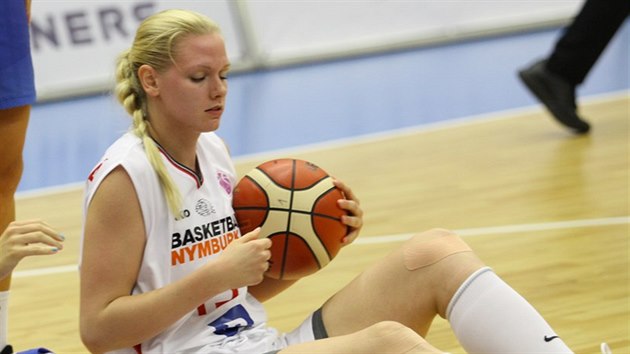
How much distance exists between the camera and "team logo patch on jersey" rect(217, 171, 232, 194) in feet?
8.55

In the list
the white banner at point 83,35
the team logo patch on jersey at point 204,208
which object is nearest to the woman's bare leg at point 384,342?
the team logo patch on jersey at point 204,208

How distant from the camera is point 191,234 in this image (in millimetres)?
2402

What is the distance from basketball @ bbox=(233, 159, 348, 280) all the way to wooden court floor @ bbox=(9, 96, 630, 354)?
2.45 feet

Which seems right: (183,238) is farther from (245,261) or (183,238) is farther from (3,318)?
(3,318)

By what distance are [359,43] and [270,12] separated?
697mm

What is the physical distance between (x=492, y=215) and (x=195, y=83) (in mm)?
2393

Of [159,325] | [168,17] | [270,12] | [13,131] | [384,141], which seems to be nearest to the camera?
[159,325]

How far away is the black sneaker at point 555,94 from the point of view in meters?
5.77

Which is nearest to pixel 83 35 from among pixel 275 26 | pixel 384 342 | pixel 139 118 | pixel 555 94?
pixel 275 26

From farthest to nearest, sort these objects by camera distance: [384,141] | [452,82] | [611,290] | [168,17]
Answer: [452,82] → [384,141] → [611,290] → [168,17]

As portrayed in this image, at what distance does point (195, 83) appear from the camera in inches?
93.5

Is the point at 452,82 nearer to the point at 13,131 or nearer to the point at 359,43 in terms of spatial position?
the point at 359,43

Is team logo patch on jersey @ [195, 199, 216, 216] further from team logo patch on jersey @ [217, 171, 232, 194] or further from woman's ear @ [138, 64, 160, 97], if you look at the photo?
woman's ear @ [138, 64, 160, 97]

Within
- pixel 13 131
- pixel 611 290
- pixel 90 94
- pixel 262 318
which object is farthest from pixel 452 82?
pixel 262 318
